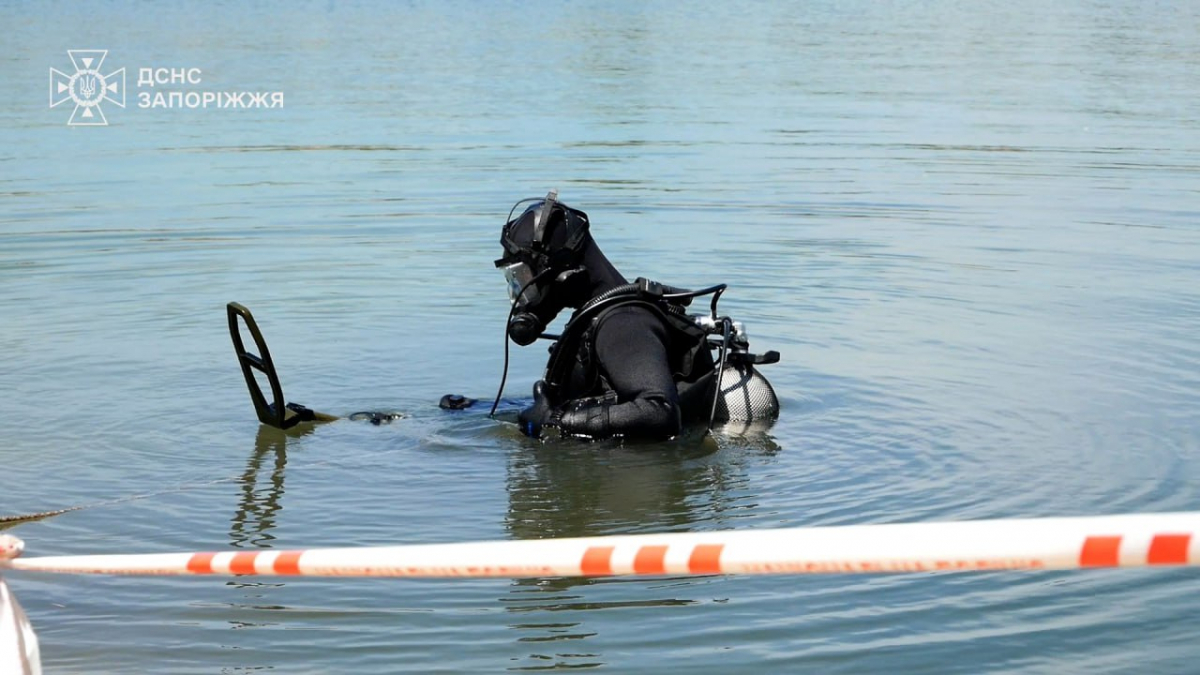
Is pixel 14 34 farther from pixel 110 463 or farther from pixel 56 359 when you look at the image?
pixel 110 463

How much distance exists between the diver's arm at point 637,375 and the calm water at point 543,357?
246 mm

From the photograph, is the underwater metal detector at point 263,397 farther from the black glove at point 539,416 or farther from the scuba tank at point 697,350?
the scuba tank at point 697,350

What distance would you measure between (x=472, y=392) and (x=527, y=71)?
19993 millimetres

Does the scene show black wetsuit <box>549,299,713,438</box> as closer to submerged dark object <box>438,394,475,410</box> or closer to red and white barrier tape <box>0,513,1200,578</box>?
submerged dark object <box>438,394,475,410</box>

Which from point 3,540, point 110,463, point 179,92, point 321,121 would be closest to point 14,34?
point 179,92

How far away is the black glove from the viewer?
290 inches

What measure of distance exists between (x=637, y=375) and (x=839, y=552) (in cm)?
422

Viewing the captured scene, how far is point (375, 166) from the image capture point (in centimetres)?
1780

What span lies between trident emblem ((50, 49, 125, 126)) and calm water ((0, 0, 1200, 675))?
14.6 inches

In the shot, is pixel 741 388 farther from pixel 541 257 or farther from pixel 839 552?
pixel 839 552

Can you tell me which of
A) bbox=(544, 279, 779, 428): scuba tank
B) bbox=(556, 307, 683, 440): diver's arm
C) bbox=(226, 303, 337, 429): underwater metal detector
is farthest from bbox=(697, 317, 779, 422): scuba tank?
bbox=(226, 303, 337, 429): underwater metal detector

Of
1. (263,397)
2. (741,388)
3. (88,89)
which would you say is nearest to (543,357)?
(263,397)

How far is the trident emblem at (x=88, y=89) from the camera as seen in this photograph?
2322 centimetres

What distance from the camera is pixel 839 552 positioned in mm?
2705
